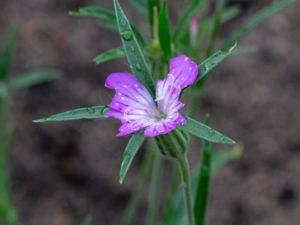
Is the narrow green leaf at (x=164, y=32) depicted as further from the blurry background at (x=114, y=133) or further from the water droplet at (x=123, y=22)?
the blurry background at (x=114, y=133)

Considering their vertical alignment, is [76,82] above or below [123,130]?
below

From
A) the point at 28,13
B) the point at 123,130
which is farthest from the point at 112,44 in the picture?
the point at 123,130

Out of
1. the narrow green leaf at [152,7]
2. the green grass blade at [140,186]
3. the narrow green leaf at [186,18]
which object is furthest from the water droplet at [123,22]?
the green grass blade at [140,186]

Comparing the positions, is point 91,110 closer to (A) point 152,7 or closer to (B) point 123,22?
(B) point 123,22

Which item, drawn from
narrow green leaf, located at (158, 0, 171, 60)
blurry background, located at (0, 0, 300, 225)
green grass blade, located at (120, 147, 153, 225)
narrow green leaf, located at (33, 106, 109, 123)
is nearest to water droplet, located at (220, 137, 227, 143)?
narrow green leaf, located at (33, 106, 109, 123)

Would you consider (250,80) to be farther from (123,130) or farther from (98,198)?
(123,130)

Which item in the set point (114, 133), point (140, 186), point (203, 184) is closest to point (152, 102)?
point (203, 184)

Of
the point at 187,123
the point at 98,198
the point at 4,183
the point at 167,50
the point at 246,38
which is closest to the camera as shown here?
the point at 187,123

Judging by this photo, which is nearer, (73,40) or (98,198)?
(98,198)
